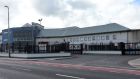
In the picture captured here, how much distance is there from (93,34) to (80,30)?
9493mm

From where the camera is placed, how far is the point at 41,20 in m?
111

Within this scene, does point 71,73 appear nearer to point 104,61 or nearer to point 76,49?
point 104,61

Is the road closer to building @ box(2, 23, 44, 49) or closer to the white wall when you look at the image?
the white wall

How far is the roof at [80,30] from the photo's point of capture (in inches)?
3296

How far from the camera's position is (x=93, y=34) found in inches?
3435

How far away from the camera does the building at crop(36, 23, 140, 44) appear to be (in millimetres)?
76363

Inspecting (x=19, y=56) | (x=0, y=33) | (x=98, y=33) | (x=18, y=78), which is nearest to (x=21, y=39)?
(x=0, y=33)

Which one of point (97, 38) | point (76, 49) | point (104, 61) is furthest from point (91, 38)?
point (104, 61)

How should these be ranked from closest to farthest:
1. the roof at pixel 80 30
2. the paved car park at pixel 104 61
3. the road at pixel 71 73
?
the road at pixel 71 73, the paved car park at pixel 104 61, the roof at pixel 80 30

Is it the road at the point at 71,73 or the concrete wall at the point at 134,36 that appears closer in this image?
the road at the point at 71,73

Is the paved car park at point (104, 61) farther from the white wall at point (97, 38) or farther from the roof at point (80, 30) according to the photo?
the roof at point (80, 30)

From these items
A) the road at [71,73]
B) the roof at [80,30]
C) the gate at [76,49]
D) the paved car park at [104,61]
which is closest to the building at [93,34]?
the roof at [80,30]

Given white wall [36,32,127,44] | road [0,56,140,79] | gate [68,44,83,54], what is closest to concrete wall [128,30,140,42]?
white wall [36,32,127,44]

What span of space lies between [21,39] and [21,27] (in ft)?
13.5
